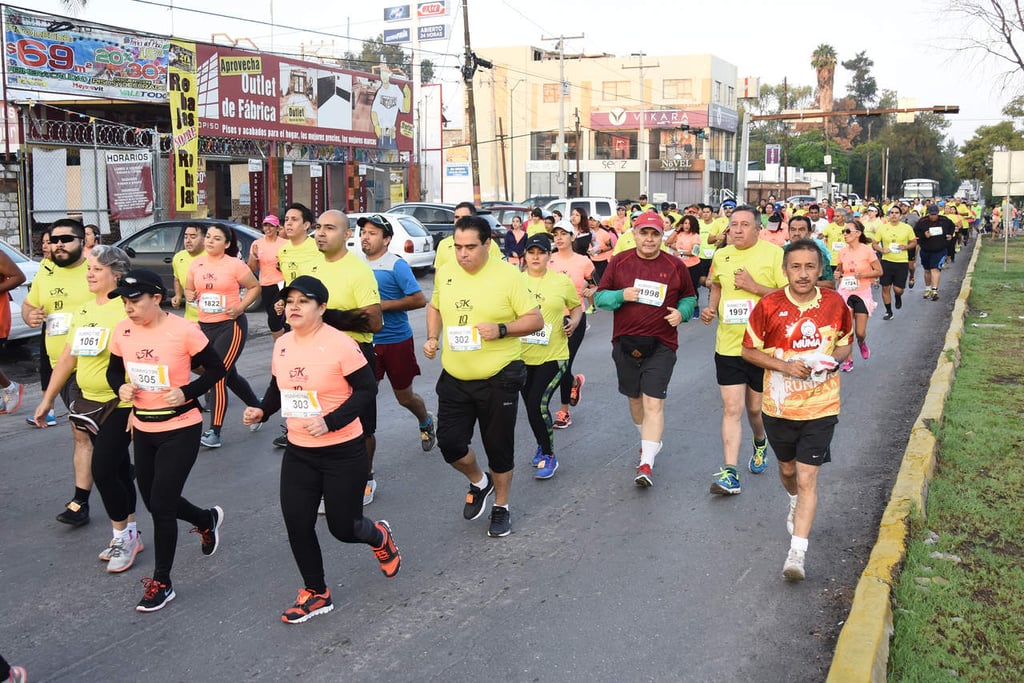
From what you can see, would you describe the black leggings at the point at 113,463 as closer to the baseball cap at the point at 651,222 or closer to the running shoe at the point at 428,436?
the running shoe at the point at 428,436

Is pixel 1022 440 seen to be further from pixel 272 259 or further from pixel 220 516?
pixel 272 259

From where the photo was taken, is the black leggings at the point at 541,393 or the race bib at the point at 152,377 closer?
the race bib at the point at 152,377

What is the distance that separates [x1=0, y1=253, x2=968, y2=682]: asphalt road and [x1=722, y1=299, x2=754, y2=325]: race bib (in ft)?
3.91

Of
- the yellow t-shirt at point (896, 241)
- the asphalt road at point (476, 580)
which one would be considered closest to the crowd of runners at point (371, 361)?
the asphalt road at point (476, 580)

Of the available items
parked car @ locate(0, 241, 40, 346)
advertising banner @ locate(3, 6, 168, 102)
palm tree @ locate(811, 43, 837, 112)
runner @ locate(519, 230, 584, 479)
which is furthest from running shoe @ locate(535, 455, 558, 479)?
palm tree @ locate(811, 43, 837, 112)

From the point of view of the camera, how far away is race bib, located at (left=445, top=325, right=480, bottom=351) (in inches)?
230

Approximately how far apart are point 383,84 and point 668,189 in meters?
43.0

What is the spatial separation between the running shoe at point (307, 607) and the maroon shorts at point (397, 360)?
251 centimetres

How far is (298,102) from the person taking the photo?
2984 cm

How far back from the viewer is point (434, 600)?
5.22 meters

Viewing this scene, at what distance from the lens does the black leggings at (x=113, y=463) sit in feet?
18.1

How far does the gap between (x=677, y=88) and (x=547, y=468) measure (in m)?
72.5

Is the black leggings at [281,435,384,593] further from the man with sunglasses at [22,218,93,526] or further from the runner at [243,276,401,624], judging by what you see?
the man with sunglasses at [22,218,93,526]

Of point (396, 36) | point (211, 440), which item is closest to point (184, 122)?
point (211, 440)
